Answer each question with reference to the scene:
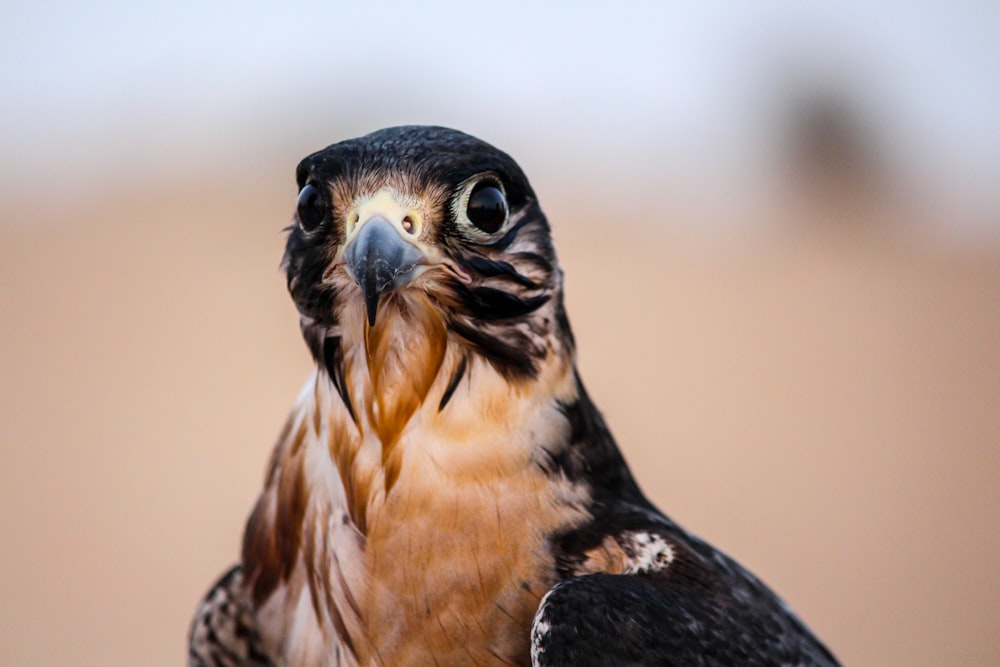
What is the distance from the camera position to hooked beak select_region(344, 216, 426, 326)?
89.7 inches

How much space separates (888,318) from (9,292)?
543 inches

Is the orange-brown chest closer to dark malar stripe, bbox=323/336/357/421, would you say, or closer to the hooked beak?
dark malar stripe, bbox=323/336/357/421

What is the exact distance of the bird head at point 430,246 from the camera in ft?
7.97

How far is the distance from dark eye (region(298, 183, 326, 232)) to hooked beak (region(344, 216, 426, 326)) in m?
0.19

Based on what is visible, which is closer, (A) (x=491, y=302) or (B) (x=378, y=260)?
(B) (x=378, y=260)

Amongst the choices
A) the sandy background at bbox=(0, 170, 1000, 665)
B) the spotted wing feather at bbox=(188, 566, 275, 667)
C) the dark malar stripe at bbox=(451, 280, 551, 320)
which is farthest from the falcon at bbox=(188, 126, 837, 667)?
the sandy background at bbox=(0, 170, 1000, 665)

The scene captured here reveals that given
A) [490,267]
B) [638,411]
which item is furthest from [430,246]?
[638,411]

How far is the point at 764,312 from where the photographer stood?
17812mm

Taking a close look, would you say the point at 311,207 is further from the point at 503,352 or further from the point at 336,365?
the point at 503,352

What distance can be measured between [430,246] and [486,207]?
156 millimetres

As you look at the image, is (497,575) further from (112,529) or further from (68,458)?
(68,458)

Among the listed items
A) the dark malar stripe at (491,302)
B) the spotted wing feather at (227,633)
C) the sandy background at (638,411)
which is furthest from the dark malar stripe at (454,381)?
the sandy background at (638,411)

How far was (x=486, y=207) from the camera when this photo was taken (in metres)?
2.48

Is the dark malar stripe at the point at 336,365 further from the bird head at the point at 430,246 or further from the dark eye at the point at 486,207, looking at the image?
the dark eye at the point at 486,207
